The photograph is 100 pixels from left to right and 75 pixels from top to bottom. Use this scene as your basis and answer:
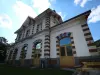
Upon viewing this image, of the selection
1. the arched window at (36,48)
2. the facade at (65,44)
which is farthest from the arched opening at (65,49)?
the arched window at (36,48)

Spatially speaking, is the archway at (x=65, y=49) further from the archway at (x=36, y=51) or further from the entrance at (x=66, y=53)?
the archway at (x=36, y=51)

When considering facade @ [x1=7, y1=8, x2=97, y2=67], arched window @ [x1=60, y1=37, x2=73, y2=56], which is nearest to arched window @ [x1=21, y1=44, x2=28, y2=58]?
facade @ [x1=7, y1=8, x2=97, y2=67]

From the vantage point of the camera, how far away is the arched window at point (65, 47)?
7.55 meters

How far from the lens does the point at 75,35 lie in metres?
7.35

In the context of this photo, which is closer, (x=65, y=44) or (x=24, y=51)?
(x=65, y=44)

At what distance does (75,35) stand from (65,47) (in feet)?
5.74

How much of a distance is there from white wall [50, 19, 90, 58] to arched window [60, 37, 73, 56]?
0.84 metres

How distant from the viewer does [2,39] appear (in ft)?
104

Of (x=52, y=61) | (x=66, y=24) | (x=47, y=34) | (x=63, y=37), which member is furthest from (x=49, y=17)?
(x=52, y=61)

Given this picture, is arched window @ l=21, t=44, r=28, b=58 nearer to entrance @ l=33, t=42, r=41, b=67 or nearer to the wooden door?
entrance @ l=33, t=42, r=41, b=67

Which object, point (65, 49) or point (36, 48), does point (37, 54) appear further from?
point (65, 49)

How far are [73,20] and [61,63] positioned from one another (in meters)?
4.97

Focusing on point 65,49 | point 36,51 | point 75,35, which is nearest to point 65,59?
point 65,49

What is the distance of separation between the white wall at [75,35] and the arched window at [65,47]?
835mm
